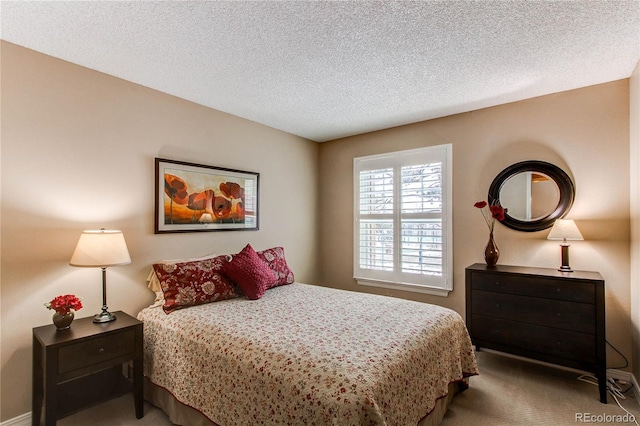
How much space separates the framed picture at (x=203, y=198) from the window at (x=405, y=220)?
1466 millimetres

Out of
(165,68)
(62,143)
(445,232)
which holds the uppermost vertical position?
(165,68)

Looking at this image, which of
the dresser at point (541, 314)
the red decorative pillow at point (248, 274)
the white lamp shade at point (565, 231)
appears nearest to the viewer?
the dresser at point (541, 314)

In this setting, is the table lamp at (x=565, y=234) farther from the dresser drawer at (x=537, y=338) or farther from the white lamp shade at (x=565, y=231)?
the dresser drawer at (x=537, y=338)

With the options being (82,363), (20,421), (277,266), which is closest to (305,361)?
(82,363)

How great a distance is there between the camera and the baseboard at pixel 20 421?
80.9 inches

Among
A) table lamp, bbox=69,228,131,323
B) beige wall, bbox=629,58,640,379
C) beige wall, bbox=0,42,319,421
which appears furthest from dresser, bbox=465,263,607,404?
table lamp, bbox=69,228,131,323

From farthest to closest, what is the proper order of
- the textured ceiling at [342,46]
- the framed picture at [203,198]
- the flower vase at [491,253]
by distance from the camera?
the flower vase at [491,253] → the framed picture at [203,198] → the textured ceiling at [342,46]

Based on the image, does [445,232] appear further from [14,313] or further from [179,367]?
[14,313]

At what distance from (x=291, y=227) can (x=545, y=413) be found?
10.1ft

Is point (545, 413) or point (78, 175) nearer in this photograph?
point (545, 413)

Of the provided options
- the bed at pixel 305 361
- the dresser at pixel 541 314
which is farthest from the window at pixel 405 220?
the bed at pixel 305 361

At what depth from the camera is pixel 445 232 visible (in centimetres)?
353

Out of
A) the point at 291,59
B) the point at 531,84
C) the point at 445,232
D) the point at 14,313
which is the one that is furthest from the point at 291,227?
the point at 531,84

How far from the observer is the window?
11.7 feet
